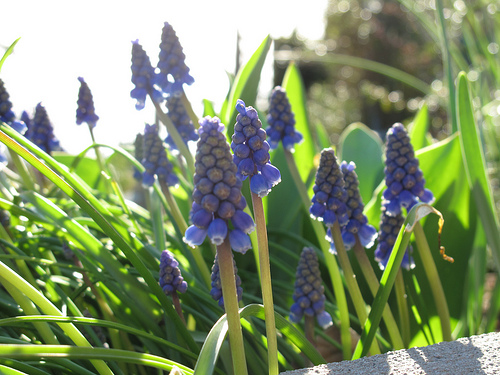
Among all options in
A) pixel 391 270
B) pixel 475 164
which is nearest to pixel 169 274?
pixel 391 270

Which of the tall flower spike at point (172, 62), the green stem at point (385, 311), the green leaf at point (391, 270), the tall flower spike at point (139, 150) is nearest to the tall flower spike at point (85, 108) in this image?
the tall flower spike at point (139, 150)

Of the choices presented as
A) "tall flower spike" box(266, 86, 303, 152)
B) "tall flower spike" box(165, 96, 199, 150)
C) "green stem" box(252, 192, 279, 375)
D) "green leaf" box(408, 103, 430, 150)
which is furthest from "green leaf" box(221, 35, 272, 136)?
"green stem" box(252, 192, 279, 375)

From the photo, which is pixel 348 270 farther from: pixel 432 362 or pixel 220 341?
pixel 220 341

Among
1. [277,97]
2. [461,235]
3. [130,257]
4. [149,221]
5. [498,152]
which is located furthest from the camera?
[498,152]

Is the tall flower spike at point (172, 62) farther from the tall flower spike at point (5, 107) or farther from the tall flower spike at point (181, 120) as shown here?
the tall flower spike at point (5, 107)

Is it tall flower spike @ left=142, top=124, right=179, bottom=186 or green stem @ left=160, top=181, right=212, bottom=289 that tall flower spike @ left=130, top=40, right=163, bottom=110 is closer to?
tall flower spike @ left=142, top=124, right=179, bottom=186

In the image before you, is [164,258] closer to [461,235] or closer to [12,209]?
[12,209]

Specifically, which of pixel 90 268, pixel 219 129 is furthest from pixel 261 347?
pixel 219 129
